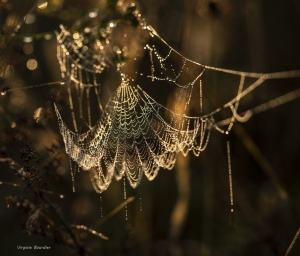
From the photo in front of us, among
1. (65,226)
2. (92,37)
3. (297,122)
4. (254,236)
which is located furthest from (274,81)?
(65,226)

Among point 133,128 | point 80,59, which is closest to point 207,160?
point 133,128

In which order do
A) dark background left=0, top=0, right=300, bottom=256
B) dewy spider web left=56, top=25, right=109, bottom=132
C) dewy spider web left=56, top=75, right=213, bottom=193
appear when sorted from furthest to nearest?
dark background left=0, top=0, right=300, bottom=256 → dewy spider web left=56, top=75, right=213, bottom=193 → dewy spider web left=56, top=25, right=109, bottom=132

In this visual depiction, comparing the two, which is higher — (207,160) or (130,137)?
(130,137)

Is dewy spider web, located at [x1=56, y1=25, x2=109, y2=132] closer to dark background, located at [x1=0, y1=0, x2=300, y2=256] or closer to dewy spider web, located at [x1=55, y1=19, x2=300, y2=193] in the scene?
dewy spider web, located at [x1=55, y1=19, x2=300, y2=193]

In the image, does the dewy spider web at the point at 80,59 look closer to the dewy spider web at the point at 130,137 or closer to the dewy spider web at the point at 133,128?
the dewy spider web at the point at 133,128

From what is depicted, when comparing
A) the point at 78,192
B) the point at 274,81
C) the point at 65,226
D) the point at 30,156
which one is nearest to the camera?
the point at 30,156

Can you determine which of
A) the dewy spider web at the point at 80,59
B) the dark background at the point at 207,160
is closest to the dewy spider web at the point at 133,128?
the dewy spider web at the point at 80,59

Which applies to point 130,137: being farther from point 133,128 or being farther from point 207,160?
point 207,160

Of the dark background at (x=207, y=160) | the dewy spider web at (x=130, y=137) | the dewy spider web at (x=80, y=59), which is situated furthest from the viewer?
the dark background at (x=207, y=160)

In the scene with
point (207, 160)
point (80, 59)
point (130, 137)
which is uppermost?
point (80, 59)

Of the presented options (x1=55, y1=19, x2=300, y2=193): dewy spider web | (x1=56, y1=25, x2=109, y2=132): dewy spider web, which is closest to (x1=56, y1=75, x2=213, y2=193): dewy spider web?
(x1=55, y1=19, x2=300, y2=193): dewy spider web

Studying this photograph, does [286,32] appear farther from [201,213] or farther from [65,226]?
[65,226]
